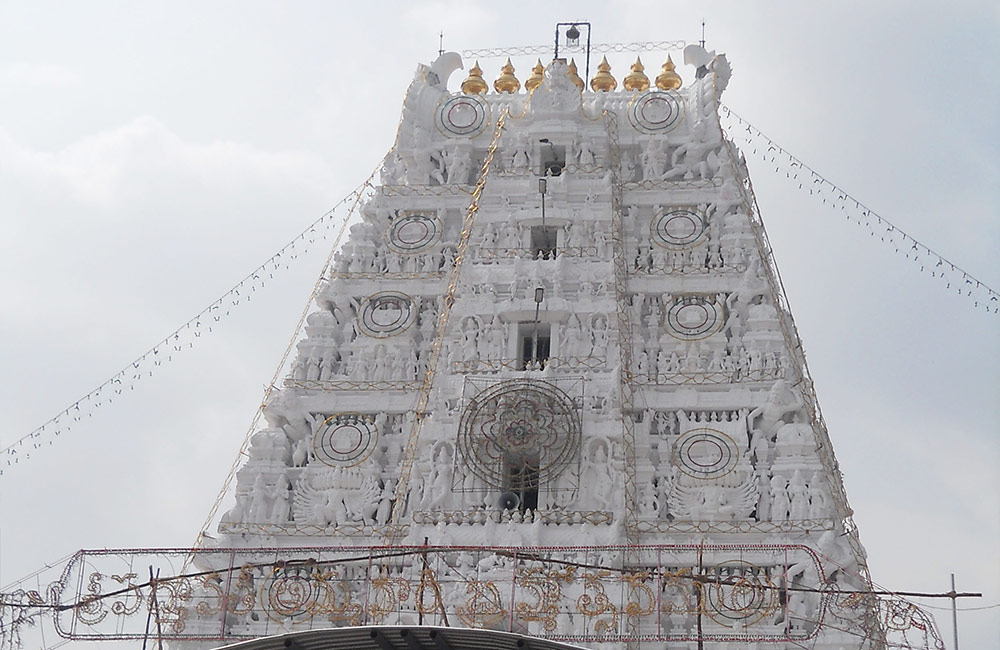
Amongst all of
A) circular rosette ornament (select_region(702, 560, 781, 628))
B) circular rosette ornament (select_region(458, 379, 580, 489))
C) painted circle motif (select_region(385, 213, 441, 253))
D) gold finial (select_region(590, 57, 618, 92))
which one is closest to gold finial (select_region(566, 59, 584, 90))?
gold finial (select_region(590, 57, 618, 92))

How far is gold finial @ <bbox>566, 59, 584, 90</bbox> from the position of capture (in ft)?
146

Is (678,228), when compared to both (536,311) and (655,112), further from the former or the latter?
(536,311)

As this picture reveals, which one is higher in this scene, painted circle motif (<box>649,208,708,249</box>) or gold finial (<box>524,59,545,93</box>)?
gold finial (<box>524,59,545,93</box>)

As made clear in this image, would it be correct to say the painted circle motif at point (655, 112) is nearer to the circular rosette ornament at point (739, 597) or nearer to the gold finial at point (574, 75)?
the gold finial at point (574, 75)

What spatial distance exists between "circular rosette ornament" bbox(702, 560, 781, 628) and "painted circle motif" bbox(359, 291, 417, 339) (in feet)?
37.5

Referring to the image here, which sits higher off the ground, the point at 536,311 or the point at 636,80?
the point at 636,80

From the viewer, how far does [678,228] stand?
3981 centimetres

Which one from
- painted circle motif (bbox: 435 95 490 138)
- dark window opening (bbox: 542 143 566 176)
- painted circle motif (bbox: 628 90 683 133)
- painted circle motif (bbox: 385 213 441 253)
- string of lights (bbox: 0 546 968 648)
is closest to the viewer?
string of lights (bbox: 0 546 968 648)

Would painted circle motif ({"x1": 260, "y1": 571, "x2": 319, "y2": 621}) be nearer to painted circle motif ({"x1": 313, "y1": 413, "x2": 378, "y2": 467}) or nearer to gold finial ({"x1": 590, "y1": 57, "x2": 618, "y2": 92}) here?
painted circle motif ({"x1": 313, "y1": 413, "x2": 378, "y2": 467})

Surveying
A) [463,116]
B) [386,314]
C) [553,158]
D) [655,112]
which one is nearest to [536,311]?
[386,314]

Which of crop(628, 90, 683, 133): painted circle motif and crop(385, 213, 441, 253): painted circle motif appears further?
crop(628, 90, 683, 133): painted circle motif

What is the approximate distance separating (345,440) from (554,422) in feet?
18.4

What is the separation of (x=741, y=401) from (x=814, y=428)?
76.2 inches

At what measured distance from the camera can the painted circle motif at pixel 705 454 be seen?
112 ft
